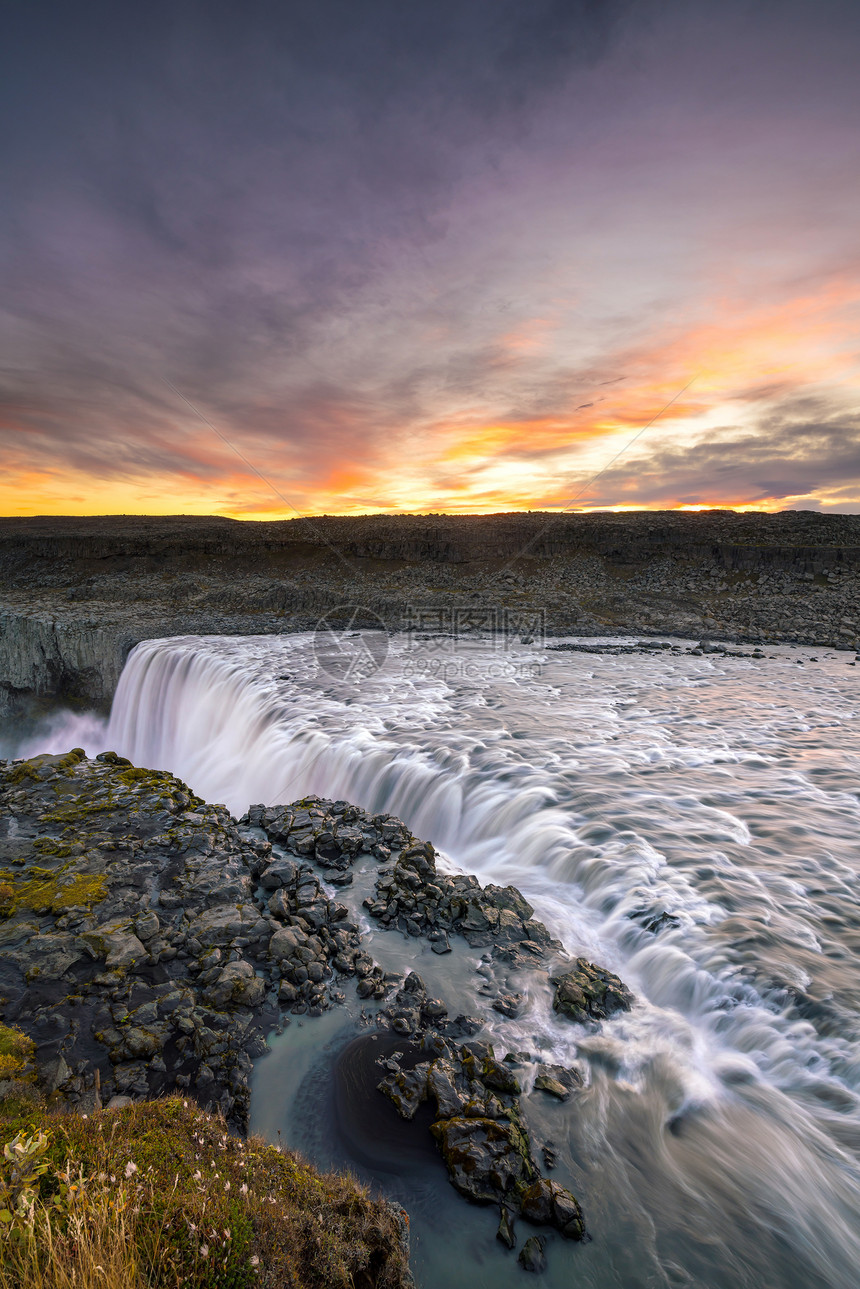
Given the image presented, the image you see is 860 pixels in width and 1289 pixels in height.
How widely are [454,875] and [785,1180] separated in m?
4.96

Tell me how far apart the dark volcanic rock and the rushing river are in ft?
0.55

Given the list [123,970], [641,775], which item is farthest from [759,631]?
[123,970]

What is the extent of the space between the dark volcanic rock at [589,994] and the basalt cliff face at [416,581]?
30.2m

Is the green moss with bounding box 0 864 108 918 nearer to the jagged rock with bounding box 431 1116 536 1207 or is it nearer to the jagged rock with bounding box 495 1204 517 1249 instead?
the jagged rock with bounding box 431 1116 536 1207

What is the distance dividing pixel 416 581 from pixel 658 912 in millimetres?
49731

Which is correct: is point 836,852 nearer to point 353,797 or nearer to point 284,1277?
point 353,797

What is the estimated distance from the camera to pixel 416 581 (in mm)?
56156

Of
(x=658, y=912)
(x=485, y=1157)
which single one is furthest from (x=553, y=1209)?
(x=658, y=912)

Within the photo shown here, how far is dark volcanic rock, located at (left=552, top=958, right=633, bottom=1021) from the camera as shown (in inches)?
235

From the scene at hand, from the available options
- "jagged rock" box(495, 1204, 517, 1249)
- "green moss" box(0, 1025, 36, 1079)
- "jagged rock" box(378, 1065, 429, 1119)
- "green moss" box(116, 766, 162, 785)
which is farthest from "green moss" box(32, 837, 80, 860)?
"jagged rock" box(495, 1204, 517, 1249)

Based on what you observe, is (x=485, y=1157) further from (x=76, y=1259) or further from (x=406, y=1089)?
(x=76, y=1259)

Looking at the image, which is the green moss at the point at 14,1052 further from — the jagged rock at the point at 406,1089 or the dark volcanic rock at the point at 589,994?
the dark volcanic rock at the point at 589,994

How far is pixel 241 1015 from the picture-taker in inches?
222

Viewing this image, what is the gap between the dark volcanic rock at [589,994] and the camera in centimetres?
596
